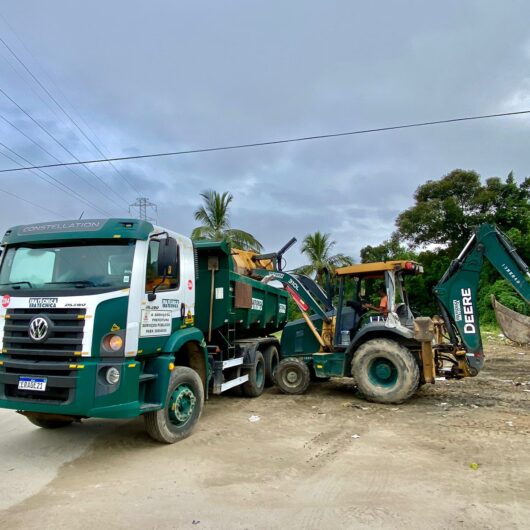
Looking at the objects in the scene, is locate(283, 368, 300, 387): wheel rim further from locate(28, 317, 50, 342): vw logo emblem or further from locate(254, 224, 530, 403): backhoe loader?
locate(28, 317, 50, 342): vw logo emblem

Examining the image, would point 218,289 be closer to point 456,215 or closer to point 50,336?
point 50,336

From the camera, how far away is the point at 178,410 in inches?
235

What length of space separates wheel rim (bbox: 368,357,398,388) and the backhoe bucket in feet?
34.1

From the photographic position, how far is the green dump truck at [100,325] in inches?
196

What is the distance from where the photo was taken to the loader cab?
8.43m

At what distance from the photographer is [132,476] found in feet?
15.8

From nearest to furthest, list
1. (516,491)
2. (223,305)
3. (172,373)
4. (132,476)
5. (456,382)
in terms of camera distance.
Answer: (516,491), (132,476), (172,373), (223,305), (456,382)

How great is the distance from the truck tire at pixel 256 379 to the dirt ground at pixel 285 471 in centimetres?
84

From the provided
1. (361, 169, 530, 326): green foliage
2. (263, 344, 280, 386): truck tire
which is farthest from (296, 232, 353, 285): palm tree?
(263, 344, 280, 386): truck tire

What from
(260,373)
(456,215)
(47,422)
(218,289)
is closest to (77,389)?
(47,422)

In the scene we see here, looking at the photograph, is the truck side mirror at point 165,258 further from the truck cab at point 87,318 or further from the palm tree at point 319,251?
the palm tree at point 319,251

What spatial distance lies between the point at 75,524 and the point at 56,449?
2260mm

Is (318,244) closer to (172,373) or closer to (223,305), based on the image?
(223,305)

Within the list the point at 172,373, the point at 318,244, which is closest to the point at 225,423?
the point at 172,373
